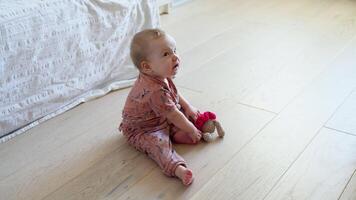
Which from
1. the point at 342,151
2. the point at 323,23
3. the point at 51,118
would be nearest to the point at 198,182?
the point at 342,151

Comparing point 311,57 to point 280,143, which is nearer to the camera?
point 280,143

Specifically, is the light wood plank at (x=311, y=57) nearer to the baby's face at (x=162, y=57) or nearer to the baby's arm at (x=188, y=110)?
the baby's arm at (x=188, y=110)

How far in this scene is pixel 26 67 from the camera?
1519mm

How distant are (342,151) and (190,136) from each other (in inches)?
19.4

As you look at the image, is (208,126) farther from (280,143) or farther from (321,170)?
(321,170)

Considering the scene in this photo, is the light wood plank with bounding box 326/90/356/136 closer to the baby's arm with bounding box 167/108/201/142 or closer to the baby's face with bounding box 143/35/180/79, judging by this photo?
the baby's arm with bounding box 167/108/201/142

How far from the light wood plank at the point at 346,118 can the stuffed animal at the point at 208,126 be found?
0.40 metres

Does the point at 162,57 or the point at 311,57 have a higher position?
the point at 162,57

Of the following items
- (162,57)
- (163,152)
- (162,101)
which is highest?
(162,57)

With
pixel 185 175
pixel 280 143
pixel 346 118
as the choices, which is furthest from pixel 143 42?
pixel 346 118

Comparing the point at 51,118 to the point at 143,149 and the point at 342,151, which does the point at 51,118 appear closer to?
the point at 143,149

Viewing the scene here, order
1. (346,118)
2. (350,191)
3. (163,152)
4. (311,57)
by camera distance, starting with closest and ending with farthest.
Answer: (350,191) < (163,152) < (346,118) < (311,57)

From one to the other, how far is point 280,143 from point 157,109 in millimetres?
425

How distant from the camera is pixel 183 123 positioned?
1395 mm
